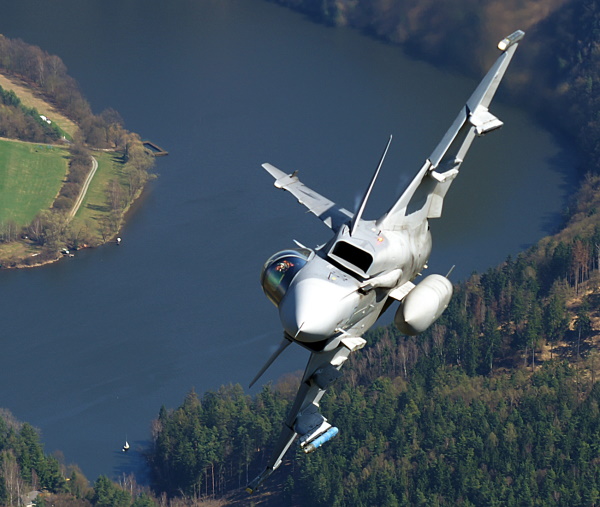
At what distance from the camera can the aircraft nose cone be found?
57.1 m

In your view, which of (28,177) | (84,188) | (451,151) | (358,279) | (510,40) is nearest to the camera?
(358,279)

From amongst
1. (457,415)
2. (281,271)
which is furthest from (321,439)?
(457,415)

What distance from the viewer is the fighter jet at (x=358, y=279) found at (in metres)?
58.3

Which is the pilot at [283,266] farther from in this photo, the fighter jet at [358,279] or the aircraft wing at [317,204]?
the aircraft wing at [317,204]

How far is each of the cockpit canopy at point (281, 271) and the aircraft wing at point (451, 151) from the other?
7.53 m

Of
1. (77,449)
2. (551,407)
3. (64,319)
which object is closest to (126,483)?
(77,449)

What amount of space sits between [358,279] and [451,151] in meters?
11.5

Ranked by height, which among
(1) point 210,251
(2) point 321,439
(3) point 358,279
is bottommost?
(2) point 321,439

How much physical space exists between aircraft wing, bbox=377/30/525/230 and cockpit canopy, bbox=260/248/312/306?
296 inches

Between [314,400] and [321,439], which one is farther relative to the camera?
[314,400]

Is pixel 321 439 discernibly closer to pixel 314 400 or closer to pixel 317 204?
pixel 314 400

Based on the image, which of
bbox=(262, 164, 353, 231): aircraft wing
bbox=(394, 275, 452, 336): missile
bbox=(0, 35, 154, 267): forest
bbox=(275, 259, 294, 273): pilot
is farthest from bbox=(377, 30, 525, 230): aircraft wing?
bbox=(0, 35, 154, 267): forest

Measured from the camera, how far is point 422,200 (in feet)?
222

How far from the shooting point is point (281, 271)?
2391 inches
